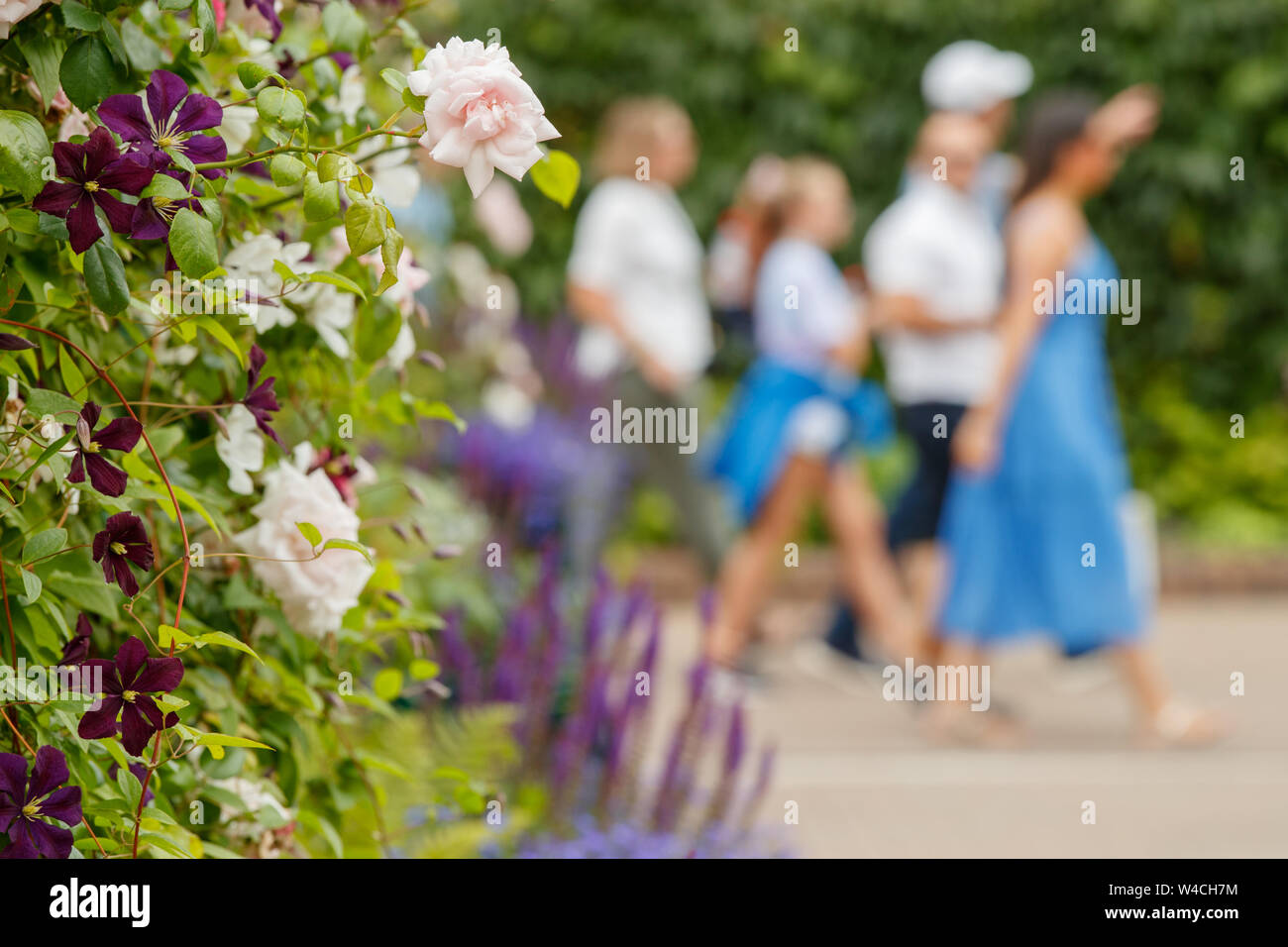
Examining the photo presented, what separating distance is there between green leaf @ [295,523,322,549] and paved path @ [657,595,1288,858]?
217cm

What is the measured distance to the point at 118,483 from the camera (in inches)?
46.8

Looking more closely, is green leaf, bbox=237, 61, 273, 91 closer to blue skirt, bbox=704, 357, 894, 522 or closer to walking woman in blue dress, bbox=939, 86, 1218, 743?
walking woman in blue dress, bbox=939, 86, 1218, 743

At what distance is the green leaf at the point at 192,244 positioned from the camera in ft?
3.82

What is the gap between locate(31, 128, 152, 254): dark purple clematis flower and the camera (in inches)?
45.9

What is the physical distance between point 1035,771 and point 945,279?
1.79 metres

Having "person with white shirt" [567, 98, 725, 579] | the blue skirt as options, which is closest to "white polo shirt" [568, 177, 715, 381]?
"person with white shirt" [567, 98, 725, 579]

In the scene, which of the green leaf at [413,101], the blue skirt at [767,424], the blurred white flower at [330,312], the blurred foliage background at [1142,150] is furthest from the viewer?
the blurred foliage background at [1142,150]

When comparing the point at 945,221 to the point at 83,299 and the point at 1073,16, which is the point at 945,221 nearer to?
the point at 1073,16

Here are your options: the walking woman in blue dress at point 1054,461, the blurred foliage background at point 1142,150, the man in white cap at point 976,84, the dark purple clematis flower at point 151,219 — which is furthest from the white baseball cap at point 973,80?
the dark purple clematis flower at point 151,219

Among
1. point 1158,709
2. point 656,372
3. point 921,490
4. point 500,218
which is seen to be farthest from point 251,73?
point 500,218

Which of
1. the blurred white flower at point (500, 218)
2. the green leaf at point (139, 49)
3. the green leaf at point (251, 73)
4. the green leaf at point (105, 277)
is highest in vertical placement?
the blurred white flower at point (500, 218)

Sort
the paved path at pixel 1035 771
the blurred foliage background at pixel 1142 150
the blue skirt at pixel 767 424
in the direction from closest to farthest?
1. the paved path at pixel 1035 771
2. the blue skirt at pixel 767 424
3. the blurred foliage background at pixel 1142 150

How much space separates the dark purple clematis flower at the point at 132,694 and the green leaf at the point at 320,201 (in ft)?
1.19

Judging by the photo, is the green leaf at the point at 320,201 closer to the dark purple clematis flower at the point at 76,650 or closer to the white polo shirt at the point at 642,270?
the dark purple clematis flower at the point at 76,650
